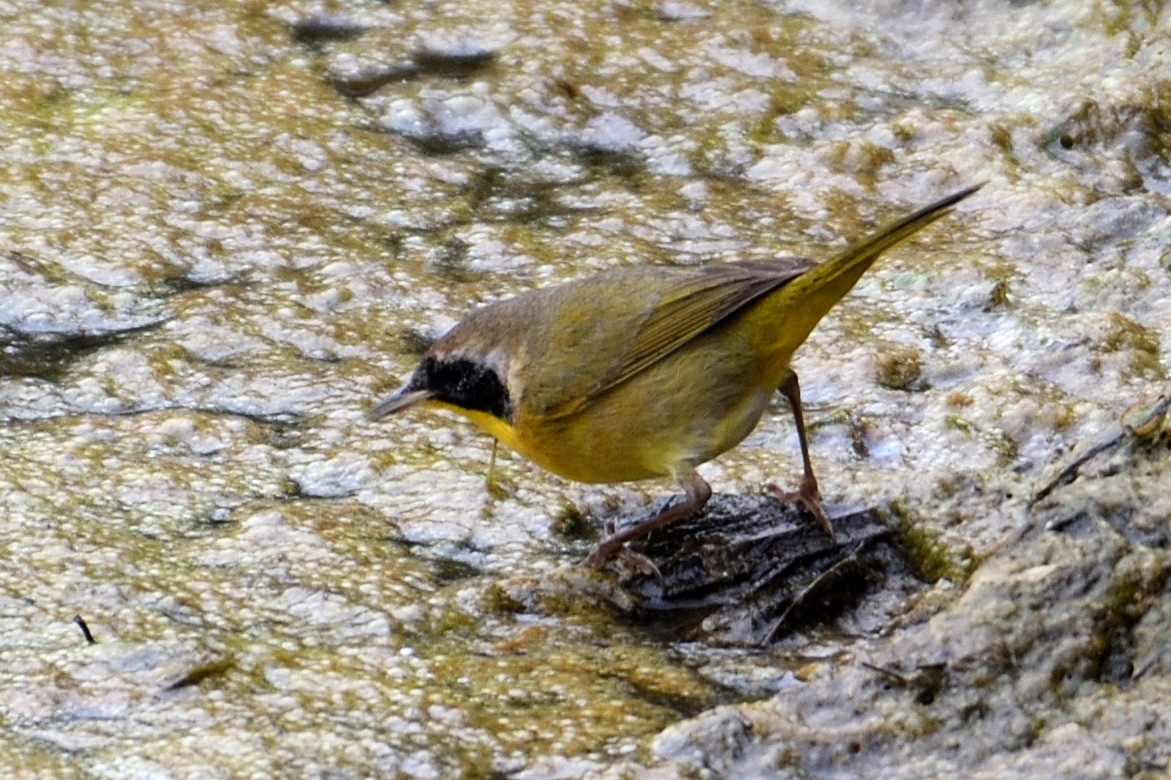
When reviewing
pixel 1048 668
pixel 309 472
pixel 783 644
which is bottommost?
pixel 309 472

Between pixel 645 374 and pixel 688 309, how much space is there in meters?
0.22

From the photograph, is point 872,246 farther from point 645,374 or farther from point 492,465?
point 492,465

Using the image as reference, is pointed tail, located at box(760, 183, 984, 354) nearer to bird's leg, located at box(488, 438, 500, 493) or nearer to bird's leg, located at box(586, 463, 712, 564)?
bird's leg, located at box(586, 463, 712, 564)

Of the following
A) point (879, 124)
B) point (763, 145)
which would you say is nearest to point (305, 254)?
point (763, 145)

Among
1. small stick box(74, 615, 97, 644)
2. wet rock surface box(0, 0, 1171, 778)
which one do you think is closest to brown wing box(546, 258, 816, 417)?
wet rock surface box(0, 0, 1171, 778)

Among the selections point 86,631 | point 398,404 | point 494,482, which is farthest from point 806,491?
point 86,631

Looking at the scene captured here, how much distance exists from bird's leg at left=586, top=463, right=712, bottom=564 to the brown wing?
33cm

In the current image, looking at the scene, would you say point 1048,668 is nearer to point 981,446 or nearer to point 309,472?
point 981,446

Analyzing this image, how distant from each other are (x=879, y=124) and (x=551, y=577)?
3.31 metres

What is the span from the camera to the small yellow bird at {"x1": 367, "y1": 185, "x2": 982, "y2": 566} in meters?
4.37

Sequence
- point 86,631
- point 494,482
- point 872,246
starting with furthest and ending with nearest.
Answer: point 494,482, point 872,246, point 86,631

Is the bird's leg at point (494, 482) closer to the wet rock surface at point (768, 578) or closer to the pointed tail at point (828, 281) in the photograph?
the wet rock surface at point (768, 578)

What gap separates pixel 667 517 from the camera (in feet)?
13.8

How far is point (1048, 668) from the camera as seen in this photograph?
2875 mm
